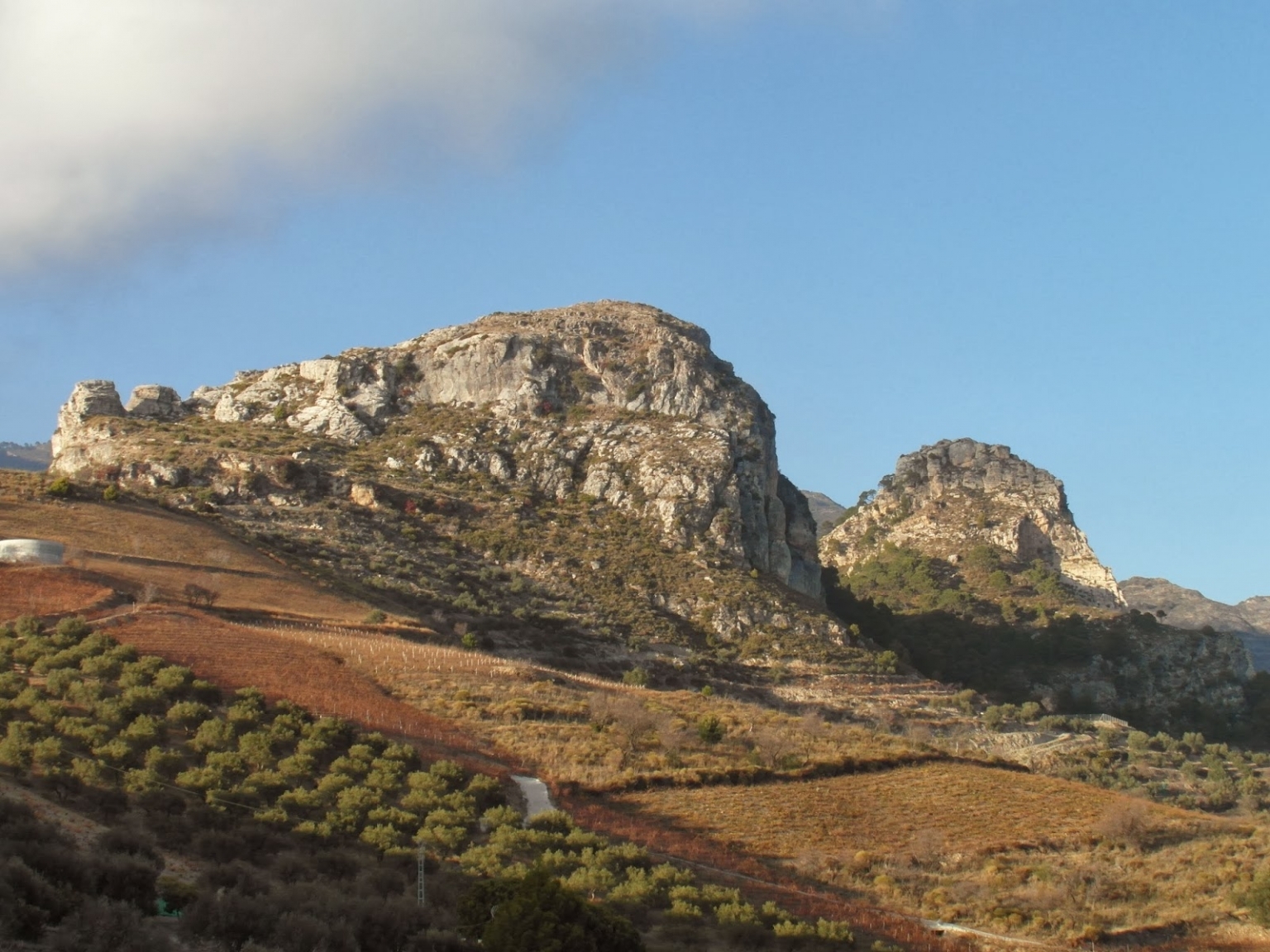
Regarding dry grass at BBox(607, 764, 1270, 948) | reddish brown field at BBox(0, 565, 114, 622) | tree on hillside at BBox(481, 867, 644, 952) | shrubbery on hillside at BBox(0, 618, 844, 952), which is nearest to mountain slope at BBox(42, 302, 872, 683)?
reddish brown field at BBox(0, 565, 114, 622)

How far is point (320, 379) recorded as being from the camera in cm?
8931

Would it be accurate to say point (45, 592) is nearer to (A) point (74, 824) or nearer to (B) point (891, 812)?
(A) point (74, 824)

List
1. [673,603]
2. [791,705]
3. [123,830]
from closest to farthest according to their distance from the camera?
[123,830] → [791,705] → [673,603]

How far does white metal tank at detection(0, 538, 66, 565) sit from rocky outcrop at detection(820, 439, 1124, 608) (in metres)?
80.8

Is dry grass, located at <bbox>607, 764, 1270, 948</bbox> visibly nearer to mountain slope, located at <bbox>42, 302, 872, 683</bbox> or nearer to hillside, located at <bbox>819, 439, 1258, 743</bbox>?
mountain slope, located at <bbox>42, 302, 872, 683</bbox>

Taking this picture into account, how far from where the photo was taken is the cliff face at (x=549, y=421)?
7781 centimetres

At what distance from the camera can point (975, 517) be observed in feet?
387

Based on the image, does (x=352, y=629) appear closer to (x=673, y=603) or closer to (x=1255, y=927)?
(x=673, y=603)

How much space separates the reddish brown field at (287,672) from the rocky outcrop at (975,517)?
80544mm

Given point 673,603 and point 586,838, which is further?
point 673,603

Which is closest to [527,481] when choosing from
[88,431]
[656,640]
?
[656,640]

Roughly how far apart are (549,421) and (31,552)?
4062cm

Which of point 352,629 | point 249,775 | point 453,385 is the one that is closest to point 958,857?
point 249,775

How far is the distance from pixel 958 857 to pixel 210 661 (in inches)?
817
